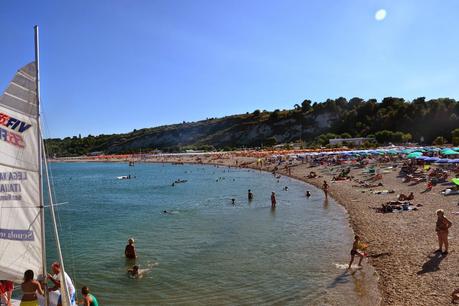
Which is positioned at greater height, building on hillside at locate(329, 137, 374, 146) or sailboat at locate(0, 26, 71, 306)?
building on hillside at locate(329, 137, 374, 146)

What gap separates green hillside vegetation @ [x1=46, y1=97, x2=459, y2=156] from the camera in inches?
3548

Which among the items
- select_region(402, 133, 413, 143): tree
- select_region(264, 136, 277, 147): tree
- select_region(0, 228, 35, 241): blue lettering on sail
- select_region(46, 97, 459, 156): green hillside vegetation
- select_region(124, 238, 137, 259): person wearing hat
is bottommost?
select_region(124, 238, 137, 259): person wearing hat

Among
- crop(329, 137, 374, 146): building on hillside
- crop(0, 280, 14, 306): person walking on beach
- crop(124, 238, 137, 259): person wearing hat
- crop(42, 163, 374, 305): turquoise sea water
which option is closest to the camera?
crop(0, 280, 14, 306): person walking on beach

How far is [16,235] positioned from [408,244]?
14324mm

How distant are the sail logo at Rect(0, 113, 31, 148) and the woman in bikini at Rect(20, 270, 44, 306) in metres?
2.39

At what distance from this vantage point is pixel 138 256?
1816 cm

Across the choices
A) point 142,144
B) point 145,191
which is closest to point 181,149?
point 142,144

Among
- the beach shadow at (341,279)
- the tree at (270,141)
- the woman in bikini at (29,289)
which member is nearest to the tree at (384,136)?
the tree at (270,141)

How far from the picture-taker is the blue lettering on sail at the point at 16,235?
684cm

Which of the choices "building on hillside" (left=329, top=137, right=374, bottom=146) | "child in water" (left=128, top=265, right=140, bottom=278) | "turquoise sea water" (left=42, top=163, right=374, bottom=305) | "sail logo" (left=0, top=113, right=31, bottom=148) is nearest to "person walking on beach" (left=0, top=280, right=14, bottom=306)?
"turquoise sea water" (left=42, top=163, right=374, bottom=305)

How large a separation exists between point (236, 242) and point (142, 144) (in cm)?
18267

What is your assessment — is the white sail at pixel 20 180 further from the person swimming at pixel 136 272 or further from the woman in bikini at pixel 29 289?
the person swimming at pixel 136 272

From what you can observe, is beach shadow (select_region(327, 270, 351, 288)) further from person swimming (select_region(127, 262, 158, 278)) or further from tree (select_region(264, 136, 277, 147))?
tree (select_region(264, 136, 277, 147))

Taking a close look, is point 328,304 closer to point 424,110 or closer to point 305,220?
point 305,220
